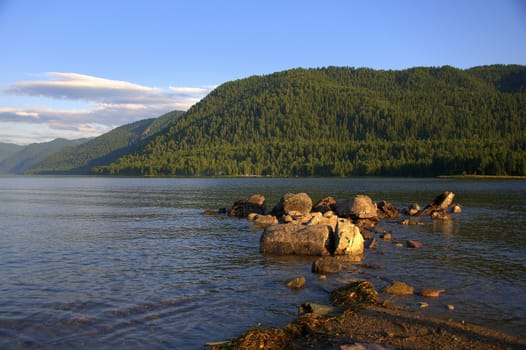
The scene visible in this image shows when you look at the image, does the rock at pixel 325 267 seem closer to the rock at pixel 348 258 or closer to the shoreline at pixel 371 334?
the rock at pixel 348 258

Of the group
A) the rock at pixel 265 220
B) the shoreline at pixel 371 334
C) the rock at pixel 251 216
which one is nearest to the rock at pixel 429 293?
the shoreline at pixel 371 334

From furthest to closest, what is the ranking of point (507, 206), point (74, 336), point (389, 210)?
point (507, 206), point (389, 210), point (74, 336)

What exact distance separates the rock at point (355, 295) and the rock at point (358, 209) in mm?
24251

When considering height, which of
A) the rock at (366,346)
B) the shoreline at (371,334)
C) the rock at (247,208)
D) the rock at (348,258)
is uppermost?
the rock at (247,208)

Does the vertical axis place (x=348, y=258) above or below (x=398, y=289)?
below

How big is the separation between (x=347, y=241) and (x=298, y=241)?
278 cm

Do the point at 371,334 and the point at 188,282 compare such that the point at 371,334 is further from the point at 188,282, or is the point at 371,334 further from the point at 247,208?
the point at 247,208

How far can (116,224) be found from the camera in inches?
1597

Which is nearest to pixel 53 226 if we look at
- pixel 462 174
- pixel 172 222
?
pixel 172 222

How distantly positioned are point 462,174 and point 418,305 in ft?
582

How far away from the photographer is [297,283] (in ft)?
58.7

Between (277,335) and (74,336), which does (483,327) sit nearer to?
(277,335)

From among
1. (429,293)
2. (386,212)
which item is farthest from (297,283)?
(386,212)

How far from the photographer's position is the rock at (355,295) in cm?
1498
